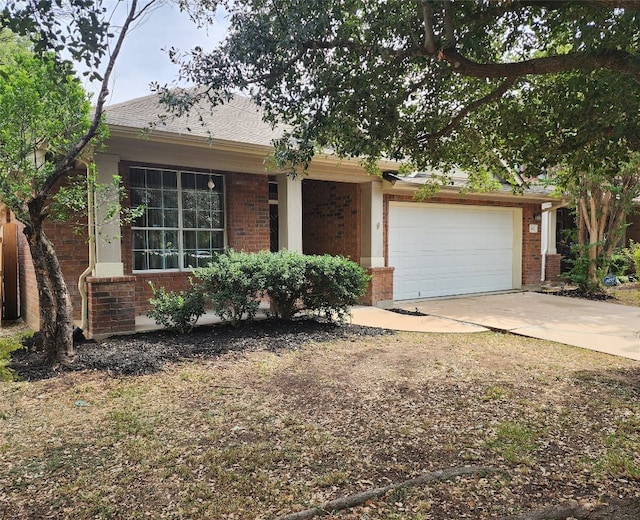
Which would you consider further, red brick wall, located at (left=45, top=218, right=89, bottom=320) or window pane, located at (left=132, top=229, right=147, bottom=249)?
window pane, located at (left=132, top=229, right=147, bottom=249)

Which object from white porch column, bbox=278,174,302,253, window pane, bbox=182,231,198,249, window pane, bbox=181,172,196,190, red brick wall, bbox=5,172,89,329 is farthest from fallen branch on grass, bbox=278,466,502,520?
window pane, bbox=181,172,196,190

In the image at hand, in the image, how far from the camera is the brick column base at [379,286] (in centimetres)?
986

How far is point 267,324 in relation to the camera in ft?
24.7

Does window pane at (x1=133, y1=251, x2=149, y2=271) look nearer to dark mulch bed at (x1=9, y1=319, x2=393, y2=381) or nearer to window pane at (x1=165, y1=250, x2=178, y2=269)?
window pane at (x1=165, y1=250, x2=178, y2=269)

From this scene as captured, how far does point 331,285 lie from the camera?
731 cm

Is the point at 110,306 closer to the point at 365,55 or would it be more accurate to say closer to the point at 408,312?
the point at 365,55

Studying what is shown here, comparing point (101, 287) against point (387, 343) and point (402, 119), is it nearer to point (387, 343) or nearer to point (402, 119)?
point (387, 343)

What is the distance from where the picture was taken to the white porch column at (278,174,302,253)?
29.0ft

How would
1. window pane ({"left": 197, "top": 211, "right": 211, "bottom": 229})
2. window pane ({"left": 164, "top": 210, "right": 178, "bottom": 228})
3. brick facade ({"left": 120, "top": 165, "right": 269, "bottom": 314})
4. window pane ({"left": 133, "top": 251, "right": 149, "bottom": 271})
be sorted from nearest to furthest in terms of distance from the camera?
window pane ({"left": 133, "top": 251, "right": 149, "bottom": 271}) → brick facade ({"left": 120, "top": 165, "right": 269, "bottom": 314}) → window pane ({"left": 164, "top": 210, "right": 178, "bottom": 228}) → window pane ({"left": 197, "top": 211, "right": 211, "bottom": 229})

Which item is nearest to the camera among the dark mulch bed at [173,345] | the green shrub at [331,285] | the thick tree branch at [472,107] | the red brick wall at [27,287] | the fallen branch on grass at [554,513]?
the fallen branch on grass at [554,513]

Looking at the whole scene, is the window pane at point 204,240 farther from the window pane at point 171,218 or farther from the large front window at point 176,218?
the window pane at point 171,218

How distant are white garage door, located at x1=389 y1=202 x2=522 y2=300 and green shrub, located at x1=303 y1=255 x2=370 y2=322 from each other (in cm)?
325

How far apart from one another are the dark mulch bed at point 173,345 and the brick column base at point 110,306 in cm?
19

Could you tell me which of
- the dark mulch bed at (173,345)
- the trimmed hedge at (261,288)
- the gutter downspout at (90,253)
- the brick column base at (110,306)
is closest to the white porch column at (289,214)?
the trimmed hedge at (261,288)
